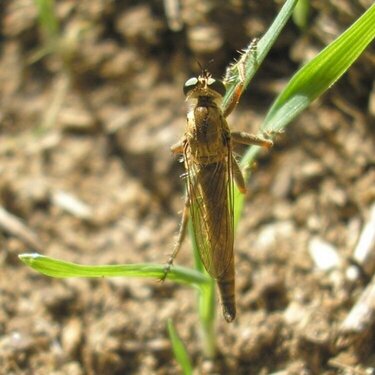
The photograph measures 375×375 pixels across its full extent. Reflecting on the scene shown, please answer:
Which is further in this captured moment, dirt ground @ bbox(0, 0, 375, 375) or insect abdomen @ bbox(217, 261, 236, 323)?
dirt ground @ bbox(0, 0, 375, 375)

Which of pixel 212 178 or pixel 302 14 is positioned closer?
pixel 212 178

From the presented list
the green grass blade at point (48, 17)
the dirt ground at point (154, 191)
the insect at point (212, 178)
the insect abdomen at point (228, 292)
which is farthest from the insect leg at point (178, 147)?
the green grass blade at point (48, 17)

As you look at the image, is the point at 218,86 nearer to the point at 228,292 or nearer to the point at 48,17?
the point at 228,292

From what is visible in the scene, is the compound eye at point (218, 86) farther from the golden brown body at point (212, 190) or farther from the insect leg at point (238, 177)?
the insect leg at point (238, 177)

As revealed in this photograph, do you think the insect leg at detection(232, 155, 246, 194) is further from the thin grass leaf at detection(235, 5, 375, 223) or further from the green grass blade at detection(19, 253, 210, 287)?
the green grass blade at detection(19, 253, 210, 287)

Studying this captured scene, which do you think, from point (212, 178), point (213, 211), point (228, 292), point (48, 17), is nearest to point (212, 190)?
point (212, 178)

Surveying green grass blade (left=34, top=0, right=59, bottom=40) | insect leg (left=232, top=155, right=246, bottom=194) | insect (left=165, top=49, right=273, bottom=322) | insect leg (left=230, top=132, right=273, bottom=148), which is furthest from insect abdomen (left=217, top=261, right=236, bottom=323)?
green grass blade (left=34, top=0, right=59, bottom=40)
